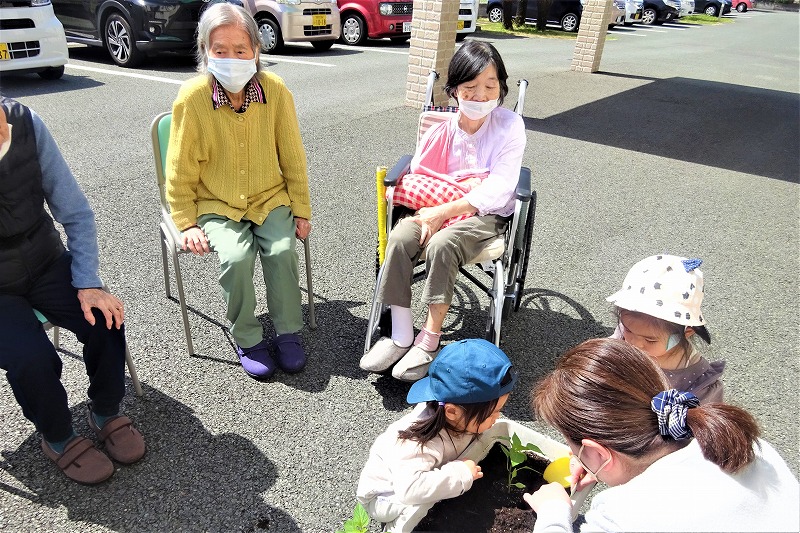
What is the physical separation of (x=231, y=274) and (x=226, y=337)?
20.5 inches

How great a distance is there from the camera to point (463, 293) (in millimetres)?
3689

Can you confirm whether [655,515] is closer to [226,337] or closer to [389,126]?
[226,337]

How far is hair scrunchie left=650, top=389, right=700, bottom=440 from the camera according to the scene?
4.22 feet

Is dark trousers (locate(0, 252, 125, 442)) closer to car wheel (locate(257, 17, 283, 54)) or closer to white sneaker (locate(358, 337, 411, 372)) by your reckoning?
white sneaker (locate(358, 337, 411, 372))

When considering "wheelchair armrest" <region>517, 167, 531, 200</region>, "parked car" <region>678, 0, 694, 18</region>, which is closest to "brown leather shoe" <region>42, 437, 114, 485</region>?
"wheelchair armrest" <region>517, 167, 531, 200</region>

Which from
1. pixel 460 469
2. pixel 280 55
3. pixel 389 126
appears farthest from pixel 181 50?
pixel 460 469

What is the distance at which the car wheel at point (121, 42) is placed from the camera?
8.64 m

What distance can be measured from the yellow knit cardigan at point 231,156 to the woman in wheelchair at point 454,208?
0.64 meters

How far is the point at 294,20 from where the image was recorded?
10.5m

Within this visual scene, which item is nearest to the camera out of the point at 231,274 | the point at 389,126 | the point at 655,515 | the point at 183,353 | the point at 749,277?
the point at 655,515

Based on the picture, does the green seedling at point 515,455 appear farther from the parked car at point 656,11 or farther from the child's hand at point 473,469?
the parked car at point 656,11

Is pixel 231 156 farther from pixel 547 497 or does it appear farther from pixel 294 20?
pixel 294 20

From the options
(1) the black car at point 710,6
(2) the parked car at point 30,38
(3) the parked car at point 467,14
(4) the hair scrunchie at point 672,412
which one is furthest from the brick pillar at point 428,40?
(1) the black car at point 710,6

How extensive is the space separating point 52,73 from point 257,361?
6.79 metres
